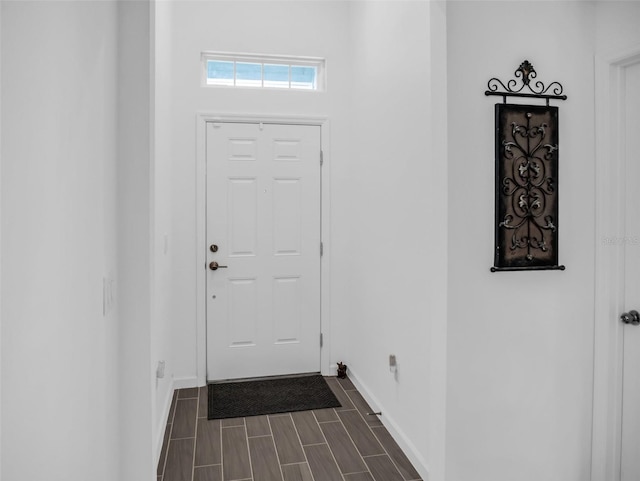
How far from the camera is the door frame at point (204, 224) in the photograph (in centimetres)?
354

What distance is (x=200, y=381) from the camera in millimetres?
3559

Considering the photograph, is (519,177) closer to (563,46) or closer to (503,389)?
(563,46)

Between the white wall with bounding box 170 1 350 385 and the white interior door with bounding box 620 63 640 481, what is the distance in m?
2.25

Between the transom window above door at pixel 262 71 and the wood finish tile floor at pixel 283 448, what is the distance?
2.51 meters

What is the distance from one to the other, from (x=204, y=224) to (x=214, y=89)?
3.50ft

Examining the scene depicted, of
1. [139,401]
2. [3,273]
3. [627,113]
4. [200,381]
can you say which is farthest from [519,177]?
[200,381]

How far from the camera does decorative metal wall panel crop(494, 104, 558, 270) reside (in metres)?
1.93

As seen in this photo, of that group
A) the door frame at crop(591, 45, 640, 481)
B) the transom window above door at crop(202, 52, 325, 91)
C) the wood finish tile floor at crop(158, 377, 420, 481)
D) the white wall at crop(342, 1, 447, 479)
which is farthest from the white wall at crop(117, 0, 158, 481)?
the transom window above door at crop(202, 52, 325, 91)

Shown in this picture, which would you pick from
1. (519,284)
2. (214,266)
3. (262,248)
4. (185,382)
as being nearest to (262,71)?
(262,248)

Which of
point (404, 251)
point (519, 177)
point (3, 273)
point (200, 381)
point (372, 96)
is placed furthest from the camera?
point (200, 381)

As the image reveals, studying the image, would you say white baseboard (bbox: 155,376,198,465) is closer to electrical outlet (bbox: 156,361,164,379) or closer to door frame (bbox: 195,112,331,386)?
door frame (bbox: 195,112,331,386)

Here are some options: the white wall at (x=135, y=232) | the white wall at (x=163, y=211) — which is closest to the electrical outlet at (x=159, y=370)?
the white wall at (x=163, y=211)

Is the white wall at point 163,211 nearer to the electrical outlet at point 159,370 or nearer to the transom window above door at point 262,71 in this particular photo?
the electrical outlet at point 159,370

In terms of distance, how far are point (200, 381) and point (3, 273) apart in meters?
3.01
